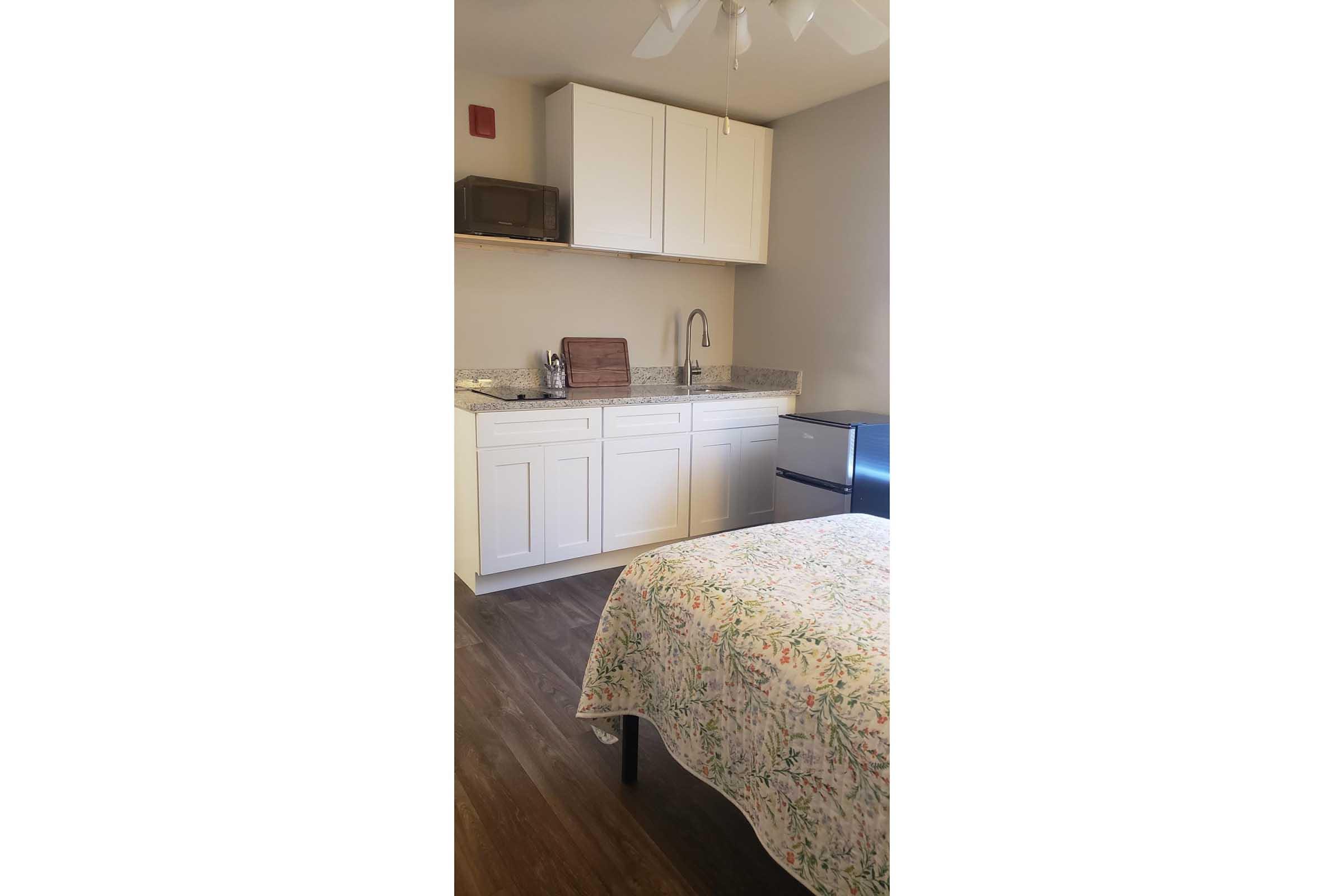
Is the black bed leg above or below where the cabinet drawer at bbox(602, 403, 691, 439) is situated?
below

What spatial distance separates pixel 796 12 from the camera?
2.18 meters

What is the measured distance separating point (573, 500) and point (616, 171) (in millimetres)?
1647

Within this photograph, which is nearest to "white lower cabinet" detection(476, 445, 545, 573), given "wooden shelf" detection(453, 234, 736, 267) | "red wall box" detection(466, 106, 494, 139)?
"wooden shelf" detection(453, 234, 736, 267)

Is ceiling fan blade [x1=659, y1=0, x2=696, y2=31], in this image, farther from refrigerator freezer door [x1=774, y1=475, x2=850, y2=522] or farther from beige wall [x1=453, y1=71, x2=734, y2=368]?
Answer: refrigerator freezer door [x1=774, y1=475, x2=850, y2=522]

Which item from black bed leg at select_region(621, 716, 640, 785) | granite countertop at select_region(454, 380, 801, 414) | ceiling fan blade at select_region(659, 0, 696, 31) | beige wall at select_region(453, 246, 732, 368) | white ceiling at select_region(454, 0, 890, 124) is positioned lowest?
black bed leg at select_region(621, 716, 640, 785)

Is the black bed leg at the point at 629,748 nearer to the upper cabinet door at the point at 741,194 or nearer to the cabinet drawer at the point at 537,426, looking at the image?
the cabinet drawer at the point at 537,426

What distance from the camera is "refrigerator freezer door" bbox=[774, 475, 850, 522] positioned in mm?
3605

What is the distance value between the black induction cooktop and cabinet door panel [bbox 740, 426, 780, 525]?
3.37 feet
